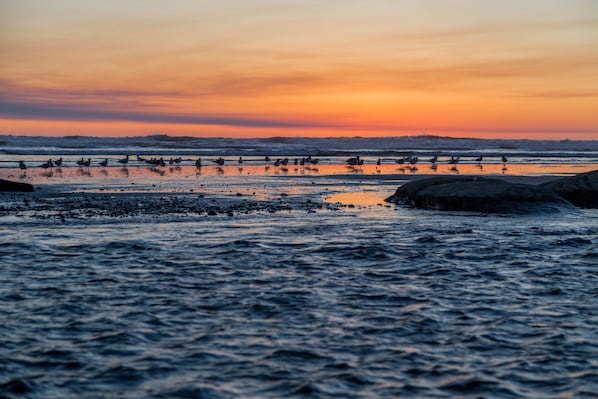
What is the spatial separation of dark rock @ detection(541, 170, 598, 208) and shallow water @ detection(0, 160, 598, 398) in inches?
319

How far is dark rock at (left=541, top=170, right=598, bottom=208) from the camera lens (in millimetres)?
23109

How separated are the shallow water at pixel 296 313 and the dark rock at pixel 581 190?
810 centimetres

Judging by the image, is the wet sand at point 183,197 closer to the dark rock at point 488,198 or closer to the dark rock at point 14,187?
the dark rock at point 14,187

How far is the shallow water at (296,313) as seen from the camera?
6.52 metres

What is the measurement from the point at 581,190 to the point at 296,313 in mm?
17278

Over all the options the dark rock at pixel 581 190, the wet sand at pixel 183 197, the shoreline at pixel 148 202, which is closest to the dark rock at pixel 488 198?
the dark rock at pixel 581 190

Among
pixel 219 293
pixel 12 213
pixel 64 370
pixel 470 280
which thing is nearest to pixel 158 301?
pixel 219 293

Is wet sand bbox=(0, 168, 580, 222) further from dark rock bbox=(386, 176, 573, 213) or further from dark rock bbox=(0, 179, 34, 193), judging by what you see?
dark rock bbox=(386, 176, 573, 213)

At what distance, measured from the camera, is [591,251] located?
1370 cm

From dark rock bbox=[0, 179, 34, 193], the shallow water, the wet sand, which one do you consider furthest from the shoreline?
the shallow water

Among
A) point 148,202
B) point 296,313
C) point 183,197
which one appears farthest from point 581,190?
point 296,313

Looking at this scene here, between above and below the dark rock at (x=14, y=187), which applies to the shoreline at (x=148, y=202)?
below

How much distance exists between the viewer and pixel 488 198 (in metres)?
21.0

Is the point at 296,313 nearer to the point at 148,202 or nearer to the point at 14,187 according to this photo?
the point at 148,202
